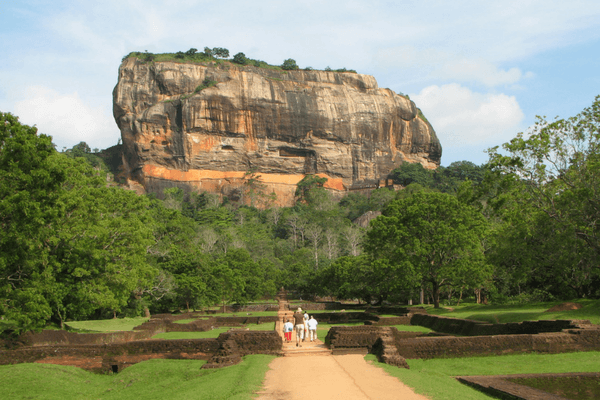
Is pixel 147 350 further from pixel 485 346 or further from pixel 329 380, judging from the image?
pixel 485 346

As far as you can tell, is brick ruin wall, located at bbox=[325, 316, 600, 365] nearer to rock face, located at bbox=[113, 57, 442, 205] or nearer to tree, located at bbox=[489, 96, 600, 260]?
tree, located at bbox=[489, 96, 600, 260]

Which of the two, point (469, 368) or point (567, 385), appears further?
point (469, 368)

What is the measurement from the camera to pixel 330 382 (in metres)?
10.3

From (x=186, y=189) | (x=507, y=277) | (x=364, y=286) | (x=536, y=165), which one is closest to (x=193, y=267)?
(x=364, y=286)

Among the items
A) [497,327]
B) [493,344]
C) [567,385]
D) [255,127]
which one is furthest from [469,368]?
[255,127]

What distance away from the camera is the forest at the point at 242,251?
49.2ft

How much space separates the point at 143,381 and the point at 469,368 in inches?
317

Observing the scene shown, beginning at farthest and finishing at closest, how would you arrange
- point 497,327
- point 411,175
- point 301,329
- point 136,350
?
point 411,175, point 497,327, point 301,329, point 136,350

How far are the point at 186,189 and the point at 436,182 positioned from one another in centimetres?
4844

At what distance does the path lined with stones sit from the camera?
9.23 meters

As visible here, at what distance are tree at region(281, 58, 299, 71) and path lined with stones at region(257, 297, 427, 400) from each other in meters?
95.8

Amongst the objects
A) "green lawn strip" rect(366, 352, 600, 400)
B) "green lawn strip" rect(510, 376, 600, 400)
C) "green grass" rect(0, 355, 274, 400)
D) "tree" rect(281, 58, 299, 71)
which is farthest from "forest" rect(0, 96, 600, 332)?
"tree" rect(281, 58, 299, 71)

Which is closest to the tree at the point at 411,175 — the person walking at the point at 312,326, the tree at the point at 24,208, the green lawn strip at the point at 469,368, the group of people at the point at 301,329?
the group of people at the point at 301,329

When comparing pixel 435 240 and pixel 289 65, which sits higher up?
pixel 289 65
